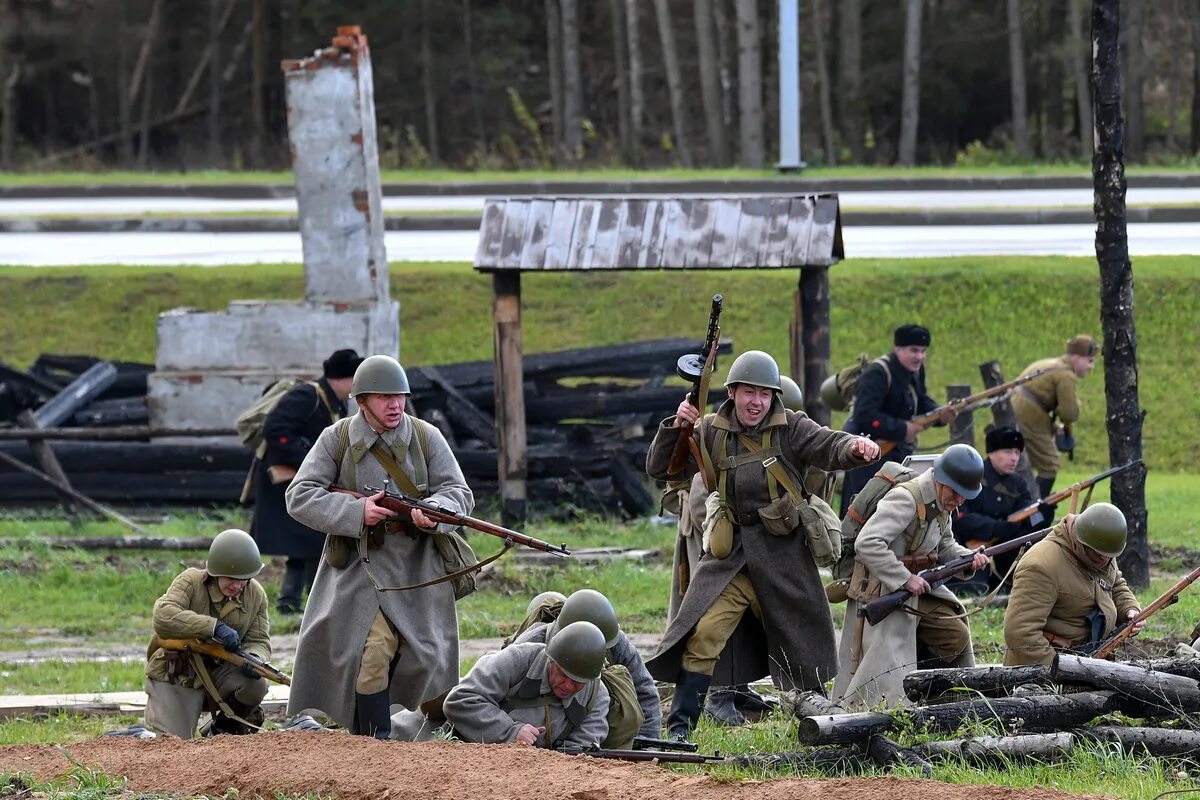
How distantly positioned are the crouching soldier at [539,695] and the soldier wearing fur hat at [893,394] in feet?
16.3

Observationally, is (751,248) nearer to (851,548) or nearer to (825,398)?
(825,398)

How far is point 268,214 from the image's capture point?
80.8ft

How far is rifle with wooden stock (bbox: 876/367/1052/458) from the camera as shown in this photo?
12.5 m

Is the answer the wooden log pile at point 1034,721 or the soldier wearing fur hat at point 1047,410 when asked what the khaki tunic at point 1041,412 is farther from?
the wooden log pile at point 1034,721

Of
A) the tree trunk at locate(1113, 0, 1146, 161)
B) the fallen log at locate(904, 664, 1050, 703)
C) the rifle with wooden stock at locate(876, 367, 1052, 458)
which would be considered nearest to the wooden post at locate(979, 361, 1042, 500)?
the rifle with wooden stock at locate(876, 367, 1052, 458)

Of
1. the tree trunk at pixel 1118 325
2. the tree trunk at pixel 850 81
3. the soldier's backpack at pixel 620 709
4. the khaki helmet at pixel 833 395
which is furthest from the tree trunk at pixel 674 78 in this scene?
the soldier's backpack at pixel 620 709

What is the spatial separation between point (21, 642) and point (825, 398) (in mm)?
5659

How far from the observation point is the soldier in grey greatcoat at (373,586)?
8188mm

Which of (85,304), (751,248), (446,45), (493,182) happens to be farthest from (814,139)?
(751,248)

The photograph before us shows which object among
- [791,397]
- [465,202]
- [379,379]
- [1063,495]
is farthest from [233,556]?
[465,202]

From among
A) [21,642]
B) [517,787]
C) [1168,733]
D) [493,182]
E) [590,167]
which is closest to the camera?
[517,787]

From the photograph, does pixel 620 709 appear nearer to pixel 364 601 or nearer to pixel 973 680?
pixel 364 601

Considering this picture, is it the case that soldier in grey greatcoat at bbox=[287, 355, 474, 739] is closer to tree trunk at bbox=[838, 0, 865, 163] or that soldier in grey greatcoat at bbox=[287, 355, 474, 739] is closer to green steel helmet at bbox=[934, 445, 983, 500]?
green steel helmet at bbox=[934, 445, 983, 500]

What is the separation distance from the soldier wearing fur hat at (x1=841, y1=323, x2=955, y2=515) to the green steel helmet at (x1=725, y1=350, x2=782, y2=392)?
159 inches
